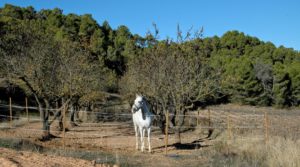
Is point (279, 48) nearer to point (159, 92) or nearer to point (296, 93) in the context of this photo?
point (296, 93)

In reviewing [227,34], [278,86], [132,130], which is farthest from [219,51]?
[132,130]

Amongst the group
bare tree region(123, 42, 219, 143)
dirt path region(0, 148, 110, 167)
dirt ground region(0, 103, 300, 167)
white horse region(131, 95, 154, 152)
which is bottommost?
dirt ground region(0, 103, 300, 167)

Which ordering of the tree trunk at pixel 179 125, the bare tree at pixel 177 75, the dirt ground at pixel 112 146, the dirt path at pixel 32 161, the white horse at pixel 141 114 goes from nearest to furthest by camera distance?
the dirt path at pixel 32 161, the dirt ground at pixel 112 146, the white horse at pixel 141 114, the tree trunk at pixel 179 125, the bare tree at pixel 177 75

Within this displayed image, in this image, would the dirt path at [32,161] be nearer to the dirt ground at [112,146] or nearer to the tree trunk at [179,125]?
the dirt ground at [112,146]

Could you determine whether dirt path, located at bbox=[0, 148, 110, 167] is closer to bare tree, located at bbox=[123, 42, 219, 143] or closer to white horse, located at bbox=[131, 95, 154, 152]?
white horse, located at bbox=[131, 95, 154, 152]

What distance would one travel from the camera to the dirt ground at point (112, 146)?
758cm

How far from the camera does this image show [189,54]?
62.5 ft

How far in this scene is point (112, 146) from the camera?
51.9ft

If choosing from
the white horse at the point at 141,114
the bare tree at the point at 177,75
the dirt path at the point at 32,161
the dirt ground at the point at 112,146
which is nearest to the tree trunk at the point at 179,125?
the bare tree at the point at 177,75

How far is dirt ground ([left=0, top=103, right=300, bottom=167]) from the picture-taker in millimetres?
7578

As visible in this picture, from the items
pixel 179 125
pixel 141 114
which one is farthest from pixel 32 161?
pixel 179 125

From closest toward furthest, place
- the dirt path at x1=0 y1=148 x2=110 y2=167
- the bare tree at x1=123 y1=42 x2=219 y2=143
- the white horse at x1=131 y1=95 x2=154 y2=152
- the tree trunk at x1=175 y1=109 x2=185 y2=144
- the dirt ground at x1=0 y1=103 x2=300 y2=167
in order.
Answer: the dirt path at x1=0 y1=148 x2=110 y2=167 < the dirt ground at x1=0 y1=103 x2=300 y2=167 < the white horse at x1=131 y1=95 x2=154 y2=152 < the tree trunk at x1=175 y1=109 x2=185 y2=144 < the bare tree at x1=123 y1=42 x2=219 y2=143

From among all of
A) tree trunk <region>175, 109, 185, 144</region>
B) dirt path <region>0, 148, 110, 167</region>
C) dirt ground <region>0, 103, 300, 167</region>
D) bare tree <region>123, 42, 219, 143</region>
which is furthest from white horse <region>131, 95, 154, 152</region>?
dirt path <region>0, 148, 110, 167</region>

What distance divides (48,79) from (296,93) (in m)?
32.8
